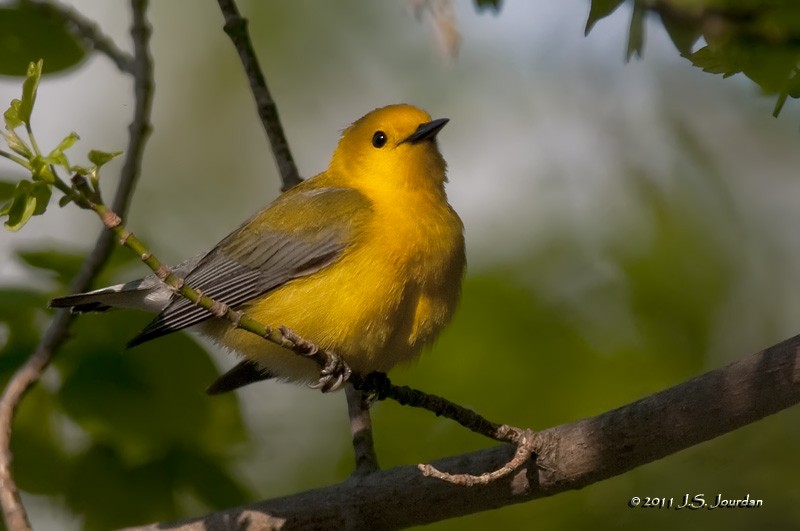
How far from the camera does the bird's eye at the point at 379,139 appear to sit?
5.43 metres

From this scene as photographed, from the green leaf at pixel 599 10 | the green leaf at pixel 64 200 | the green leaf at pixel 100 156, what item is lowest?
the green leaf at pixel 64 200

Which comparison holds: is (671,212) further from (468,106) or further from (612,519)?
(468,106)

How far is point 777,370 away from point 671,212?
11.2 ft

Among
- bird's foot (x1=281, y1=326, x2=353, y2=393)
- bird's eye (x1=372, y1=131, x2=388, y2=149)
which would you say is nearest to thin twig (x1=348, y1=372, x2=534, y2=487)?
bird's foot (x1=281, y1=326, x2=353, y2=393)

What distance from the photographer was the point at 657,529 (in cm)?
478

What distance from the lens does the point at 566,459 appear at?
372 cm

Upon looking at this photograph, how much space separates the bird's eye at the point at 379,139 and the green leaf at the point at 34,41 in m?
1.55

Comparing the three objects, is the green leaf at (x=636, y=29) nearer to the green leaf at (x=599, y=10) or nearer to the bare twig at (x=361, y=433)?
the green leaf at (x=599, y=10)

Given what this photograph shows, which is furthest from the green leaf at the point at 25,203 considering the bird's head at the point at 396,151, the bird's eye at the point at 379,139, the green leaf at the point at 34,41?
the bird's eye at the point at 379,139

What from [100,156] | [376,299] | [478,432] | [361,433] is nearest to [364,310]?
[376,299]

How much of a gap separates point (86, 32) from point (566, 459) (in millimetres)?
3453

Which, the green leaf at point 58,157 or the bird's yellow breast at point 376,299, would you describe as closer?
the green leaf at point 58,157

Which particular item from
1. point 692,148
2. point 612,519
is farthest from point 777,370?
point 692,148

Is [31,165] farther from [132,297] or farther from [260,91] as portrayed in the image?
[260,91]
